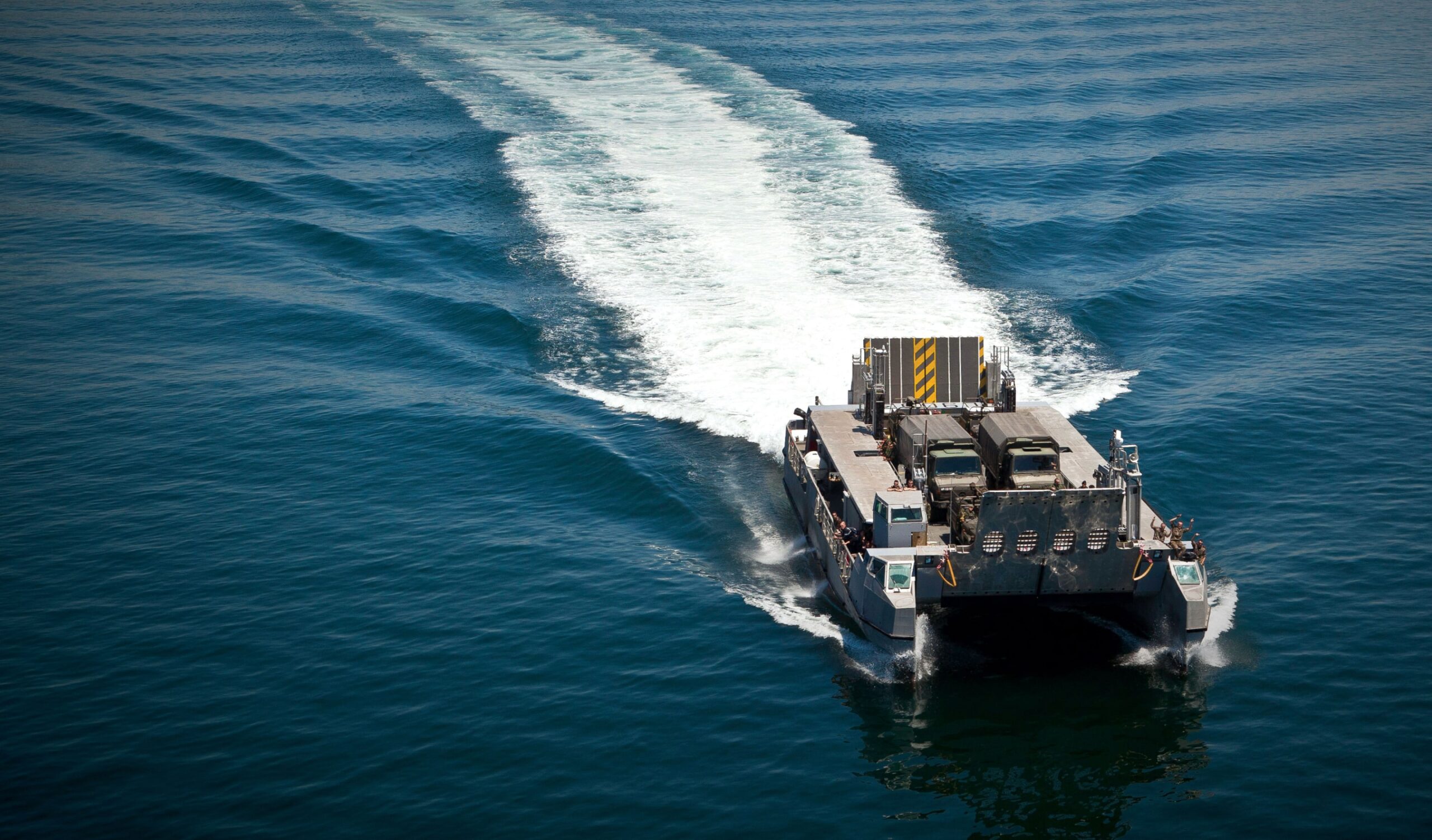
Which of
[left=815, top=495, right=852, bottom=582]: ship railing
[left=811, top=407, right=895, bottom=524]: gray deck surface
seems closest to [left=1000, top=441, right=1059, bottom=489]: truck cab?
[left=811, top=407, right=895, bottom=524]: gray deck surface

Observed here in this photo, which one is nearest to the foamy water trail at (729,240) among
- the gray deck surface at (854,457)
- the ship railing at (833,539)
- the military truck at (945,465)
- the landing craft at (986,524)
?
the ship railing at (833,539)

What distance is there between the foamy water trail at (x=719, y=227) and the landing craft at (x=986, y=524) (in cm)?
823

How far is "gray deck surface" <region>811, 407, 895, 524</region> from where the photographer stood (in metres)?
42.4

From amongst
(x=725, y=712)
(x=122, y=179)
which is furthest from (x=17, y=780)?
(x=122, y=179)

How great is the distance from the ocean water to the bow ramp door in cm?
627

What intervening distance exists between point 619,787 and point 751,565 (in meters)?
13.0

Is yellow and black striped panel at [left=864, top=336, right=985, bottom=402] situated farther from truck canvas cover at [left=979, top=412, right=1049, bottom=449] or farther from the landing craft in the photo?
truck canvas cover at [left=979, top=412, right=1049, bottom=449]

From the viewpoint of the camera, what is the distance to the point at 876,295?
6438cm

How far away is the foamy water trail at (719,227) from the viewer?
58.3 meters

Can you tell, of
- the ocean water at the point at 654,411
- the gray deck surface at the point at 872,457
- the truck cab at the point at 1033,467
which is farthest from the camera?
the gray deck surface at the point at 872,457

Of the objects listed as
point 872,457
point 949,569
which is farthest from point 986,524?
point 872,457

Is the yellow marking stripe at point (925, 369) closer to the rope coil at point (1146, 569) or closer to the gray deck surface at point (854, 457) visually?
the gray deck surface at point (854, 457)

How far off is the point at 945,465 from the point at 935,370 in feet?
27.0

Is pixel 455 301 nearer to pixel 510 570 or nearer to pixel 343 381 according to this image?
pixel 343 381
